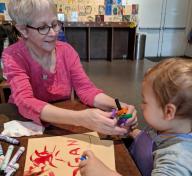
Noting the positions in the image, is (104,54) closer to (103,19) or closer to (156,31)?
(103,19)

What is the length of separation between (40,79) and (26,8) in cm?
34

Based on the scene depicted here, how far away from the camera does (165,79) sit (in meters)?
0.65

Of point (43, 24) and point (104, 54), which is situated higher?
point (43, 24)

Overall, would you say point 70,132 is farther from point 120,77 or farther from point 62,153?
point 120,77

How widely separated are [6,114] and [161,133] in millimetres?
661

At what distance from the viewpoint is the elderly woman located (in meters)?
0.95

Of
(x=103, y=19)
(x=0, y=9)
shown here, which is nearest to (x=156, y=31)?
(x=103, y=19)

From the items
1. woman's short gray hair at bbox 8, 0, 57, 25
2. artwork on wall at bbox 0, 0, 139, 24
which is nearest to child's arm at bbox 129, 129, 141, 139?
woman's short gray hair at bbox 8, 0, 57, 25

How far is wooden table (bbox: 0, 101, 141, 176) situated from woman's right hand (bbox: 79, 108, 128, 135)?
0.04 meters

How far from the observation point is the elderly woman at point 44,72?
949mm

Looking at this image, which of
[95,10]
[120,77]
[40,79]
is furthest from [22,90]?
[95,10]

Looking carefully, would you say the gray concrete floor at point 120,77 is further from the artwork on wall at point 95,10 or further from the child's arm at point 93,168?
the child's arm at point 93,168

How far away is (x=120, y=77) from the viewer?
3844mm

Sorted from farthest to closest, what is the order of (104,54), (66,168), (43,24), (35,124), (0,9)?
(104,54) → (0,9) → (43,24) → (35,124) → (66,168)
